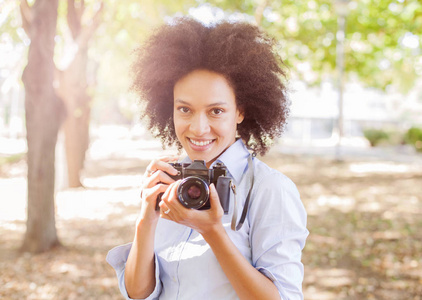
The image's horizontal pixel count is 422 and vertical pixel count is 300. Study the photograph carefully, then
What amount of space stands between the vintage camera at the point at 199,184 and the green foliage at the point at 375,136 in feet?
75.5

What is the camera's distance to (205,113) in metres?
1.66

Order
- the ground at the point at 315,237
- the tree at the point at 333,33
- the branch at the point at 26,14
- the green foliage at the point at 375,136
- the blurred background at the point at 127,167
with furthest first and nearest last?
the green foliage at the point at 375,136 < the tree at the point at 333,33 < the branch at the point at 26,14 < the blurred background at the point at 127,167 < the ground at the point at 315,237

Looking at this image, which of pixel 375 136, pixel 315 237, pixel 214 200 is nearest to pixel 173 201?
pixel 214 200

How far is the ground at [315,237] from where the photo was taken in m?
4.88

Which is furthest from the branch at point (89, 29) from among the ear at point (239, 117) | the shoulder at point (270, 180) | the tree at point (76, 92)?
the shoulder at point (270, 180)

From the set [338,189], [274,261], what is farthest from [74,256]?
[338,189]

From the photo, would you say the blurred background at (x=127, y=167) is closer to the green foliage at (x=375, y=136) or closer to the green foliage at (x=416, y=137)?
the green foliage at (x=416, y=137)

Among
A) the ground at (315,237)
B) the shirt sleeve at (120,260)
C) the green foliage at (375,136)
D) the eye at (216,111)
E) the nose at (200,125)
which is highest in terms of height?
the eye at (216,111)

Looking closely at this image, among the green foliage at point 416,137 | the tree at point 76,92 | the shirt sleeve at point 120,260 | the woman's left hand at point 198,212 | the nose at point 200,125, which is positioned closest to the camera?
the woman's left hand at point 198,212

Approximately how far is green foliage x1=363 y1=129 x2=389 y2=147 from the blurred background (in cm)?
275

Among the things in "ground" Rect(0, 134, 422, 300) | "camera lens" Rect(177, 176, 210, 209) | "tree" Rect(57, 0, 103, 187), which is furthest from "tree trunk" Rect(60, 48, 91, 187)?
"camera lens" Rect(177, 176, 210, 209)

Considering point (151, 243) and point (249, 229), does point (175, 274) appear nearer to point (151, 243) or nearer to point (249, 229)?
point (151, 243)

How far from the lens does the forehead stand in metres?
1.66

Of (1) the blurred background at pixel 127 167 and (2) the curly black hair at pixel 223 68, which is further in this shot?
(1) the blurred background at pixel 127 167
